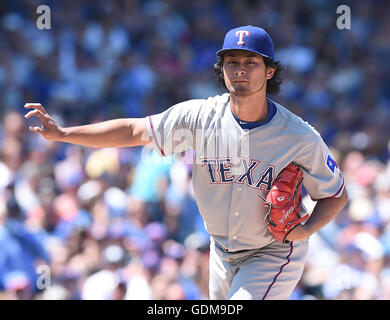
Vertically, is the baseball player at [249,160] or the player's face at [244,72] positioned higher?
the player's face at [244,72]

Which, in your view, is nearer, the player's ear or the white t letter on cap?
the white t letter on cap

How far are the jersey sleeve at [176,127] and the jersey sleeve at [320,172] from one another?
0.58m

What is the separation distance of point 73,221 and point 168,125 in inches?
113

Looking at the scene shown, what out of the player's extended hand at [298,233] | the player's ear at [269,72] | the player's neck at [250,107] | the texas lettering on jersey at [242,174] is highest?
the player's ear at [269,72]

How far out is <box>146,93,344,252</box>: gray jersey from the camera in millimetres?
3291

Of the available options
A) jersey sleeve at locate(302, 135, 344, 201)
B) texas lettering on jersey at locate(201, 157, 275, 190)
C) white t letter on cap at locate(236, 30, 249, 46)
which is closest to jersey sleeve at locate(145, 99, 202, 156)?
texas lettering on jersey at locate(201, 157, 275, 190)

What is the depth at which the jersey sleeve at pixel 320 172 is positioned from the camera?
3.30 metres

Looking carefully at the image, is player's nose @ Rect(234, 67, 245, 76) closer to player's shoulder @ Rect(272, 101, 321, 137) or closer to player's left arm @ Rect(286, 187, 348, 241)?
player's shoulder @ Rect(272, 101, 321, 137)

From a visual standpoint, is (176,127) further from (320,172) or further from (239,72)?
(320,172)

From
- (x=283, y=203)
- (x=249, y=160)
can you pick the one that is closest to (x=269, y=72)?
(x=249, y=160)

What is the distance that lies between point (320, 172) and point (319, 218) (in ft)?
0.76

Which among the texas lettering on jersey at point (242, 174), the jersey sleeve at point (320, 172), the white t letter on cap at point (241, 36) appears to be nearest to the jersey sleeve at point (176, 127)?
the texas lettering on jersey at point (242, 174)

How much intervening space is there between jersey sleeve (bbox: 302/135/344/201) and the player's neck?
293 millimetres

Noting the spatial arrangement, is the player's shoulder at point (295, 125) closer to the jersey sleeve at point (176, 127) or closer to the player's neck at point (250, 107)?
the player's neck at point (250, 107)
